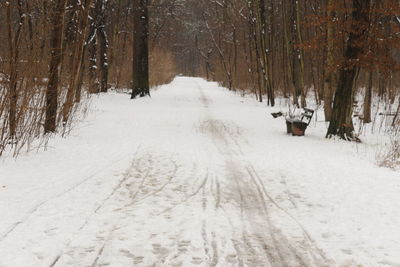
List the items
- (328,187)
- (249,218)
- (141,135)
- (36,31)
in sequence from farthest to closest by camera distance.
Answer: (141,135)
(36,31)
(328,187)
(249,218)

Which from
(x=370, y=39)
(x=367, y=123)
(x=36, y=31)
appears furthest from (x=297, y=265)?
(x=367, y=123)

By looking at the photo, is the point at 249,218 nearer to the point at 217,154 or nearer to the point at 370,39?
the point at 217,154

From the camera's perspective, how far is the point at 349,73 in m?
11.1

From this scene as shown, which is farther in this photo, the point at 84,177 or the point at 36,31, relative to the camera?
the point at 36,31

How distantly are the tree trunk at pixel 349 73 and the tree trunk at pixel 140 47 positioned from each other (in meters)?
12.3

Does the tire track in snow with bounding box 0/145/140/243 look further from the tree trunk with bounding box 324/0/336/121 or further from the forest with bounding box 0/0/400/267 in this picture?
the tree trunk with bounding box 324/0/336/121

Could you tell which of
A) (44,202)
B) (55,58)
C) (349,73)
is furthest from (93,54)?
(44,202)

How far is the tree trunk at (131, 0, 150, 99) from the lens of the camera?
20781mm

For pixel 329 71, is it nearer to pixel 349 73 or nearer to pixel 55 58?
pixel 349 73

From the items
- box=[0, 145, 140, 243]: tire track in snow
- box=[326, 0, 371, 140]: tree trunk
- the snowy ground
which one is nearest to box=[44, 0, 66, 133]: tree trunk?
the snowy ground

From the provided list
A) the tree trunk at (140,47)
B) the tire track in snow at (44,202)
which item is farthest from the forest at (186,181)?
the tree trunk at (140,47)

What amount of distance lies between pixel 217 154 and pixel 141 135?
2.79 metres

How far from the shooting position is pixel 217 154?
857 centimetres

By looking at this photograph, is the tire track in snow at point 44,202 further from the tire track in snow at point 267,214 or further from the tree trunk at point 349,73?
the tree trunk at point 349,73
